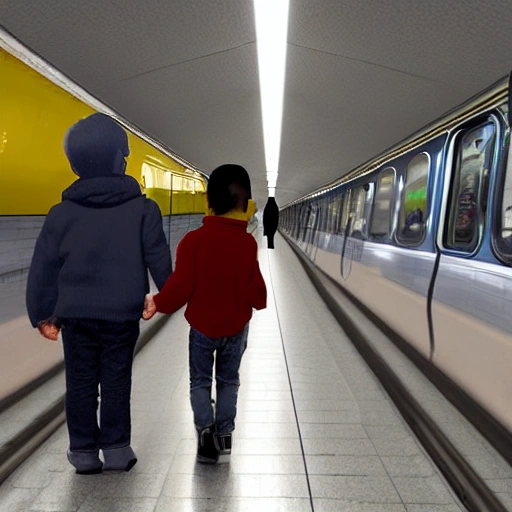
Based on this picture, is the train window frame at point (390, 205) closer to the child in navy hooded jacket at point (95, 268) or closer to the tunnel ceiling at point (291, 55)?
the tunnel ceiling at point (291, 55)

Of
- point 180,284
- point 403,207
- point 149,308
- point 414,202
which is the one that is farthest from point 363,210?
point 149,308

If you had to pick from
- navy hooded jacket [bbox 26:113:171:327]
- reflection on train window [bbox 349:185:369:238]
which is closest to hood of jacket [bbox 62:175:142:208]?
navy hooded jacket [bbox 26:113:171:327]

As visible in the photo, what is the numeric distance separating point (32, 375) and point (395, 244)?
181 inches

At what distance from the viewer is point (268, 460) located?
2525 millimetres

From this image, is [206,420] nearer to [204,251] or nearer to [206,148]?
[204,251]

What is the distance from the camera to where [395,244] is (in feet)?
21.1

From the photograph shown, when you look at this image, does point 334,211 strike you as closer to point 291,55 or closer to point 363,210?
point 363,210

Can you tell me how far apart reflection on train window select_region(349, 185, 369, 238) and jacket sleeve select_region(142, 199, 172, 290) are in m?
7.06

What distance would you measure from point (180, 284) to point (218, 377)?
1.78 feet

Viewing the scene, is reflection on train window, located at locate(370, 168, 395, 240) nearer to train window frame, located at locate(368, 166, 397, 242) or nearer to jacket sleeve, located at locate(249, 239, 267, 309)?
train window frame, located at locate(368, 166, 397, 242)

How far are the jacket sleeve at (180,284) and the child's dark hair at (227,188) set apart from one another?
0.68 feet

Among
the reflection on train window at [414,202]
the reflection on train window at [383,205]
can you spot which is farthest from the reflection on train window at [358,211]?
the reflection on train window at [414,202]

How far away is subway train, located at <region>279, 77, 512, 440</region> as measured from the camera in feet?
10.7

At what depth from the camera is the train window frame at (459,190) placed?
12.0ft
